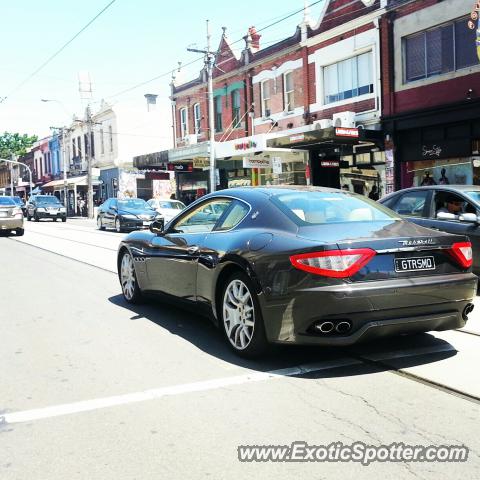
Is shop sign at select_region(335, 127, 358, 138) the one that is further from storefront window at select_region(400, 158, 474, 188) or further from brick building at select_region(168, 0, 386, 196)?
storefront window at select_region(400, 158, 474, 188)

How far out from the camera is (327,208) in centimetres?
514

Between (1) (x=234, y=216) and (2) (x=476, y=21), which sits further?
(2) (x=476, y=21)

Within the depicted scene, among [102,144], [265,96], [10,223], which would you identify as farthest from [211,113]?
[102,144]

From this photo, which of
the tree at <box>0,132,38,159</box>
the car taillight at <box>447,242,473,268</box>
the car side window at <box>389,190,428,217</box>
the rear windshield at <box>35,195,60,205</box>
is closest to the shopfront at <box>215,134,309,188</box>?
the car side window at <box>389,190,428,217</box>

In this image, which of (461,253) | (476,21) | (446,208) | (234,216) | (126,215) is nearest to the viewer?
(461,253)

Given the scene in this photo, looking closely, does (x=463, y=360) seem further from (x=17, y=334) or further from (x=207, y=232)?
(x=17, y=334)

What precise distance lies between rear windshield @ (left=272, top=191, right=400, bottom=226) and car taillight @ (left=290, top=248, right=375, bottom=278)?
541 millimetres

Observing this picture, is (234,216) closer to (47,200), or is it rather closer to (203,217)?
(203,217)

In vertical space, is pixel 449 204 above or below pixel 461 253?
above

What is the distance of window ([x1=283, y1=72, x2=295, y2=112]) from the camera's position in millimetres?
24467

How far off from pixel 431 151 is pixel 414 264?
14.9 metres

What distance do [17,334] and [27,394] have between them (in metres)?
2.02

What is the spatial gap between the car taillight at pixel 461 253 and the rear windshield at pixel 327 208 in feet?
2.13

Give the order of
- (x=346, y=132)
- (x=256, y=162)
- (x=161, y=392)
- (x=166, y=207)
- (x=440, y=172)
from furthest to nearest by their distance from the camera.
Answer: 1. (x=166, y=207)
2. (x=256, y=162)
3. (x=346, y=132)
4. (x=440, y=172)
5. (x=161, y=392)
